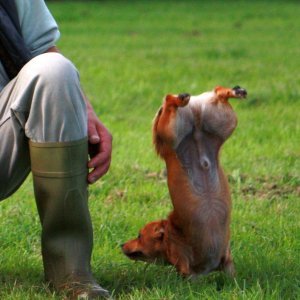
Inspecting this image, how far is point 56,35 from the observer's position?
13.1 feet

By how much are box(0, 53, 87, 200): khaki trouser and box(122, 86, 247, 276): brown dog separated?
0.42 meters

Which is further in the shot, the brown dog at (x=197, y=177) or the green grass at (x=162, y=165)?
the green grass at (x=162, y=165)

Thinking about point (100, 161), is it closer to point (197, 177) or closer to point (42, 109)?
point (42, 109)

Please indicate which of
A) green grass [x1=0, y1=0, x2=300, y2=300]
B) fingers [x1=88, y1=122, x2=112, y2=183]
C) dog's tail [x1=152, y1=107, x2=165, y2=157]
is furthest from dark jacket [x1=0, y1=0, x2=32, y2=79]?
green grass [x1=0, y1=0, x2=300, y2=300]

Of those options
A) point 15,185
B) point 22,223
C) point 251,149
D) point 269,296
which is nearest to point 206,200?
point 269,296

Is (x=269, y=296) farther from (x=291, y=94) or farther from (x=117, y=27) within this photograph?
(x=117, y=27)

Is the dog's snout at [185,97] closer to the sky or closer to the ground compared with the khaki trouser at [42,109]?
closer to the ground

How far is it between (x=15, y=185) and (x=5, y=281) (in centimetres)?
42

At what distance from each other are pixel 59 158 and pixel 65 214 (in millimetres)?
220

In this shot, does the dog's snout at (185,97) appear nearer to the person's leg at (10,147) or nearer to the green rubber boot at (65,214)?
the green rubber boot at (65,214)

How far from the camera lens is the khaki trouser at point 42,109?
11.4 ft

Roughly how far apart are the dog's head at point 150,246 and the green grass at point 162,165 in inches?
2.1

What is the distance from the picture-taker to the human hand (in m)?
3.60

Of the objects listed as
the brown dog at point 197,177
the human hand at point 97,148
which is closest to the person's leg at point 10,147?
the human hand at point 97,148
